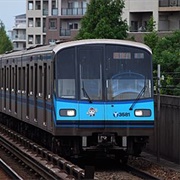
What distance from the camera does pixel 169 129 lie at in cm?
1744

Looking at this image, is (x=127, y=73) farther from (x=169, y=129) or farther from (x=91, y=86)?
(x=169, y=129)

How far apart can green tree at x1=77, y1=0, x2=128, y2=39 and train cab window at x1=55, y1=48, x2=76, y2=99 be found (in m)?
16.1

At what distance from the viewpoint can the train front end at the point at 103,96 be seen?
15180mm

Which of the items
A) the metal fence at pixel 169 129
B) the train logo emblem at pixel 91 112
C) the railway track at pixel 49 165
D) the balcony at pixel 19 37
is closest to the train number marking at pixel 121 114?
the train logo emblem at pixel 91 112

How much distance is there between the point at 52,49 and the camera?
16.0 meters

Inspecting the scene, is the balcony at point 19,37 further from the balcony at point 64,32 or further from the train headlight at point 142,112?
the train headlight at point 142,112

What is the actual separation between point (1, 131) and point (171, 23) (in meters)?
19.6

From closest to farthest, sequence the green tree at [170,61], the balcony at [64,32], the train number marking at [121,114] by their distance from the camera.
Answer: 1. the train number marking at [121,114]
2. the green tree at [170,61]
3. the balcony at [64,32]

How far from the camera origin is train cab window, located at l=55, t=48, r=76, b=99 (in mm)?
15305

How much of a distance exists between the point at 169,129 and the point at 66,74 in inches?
138

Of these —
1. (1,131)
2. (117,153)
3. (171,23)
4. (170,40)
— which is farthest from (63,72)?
(171,23)

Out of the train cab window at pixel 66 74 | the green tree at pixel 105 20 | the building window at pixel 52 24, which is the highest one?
the building window at pixel 52 24

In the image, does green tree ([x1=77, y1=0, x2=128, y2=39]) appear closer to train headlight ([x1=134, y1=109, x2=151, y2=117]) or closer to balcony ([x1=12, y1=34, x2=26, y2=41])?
train headlight ([x1=134, y1=109, x2=151, y2=117])

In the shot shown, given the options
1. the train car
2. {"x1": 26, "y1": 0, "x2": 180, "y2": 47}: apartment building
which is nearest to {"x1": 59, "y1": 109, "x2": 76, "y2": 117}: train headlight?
the train car
